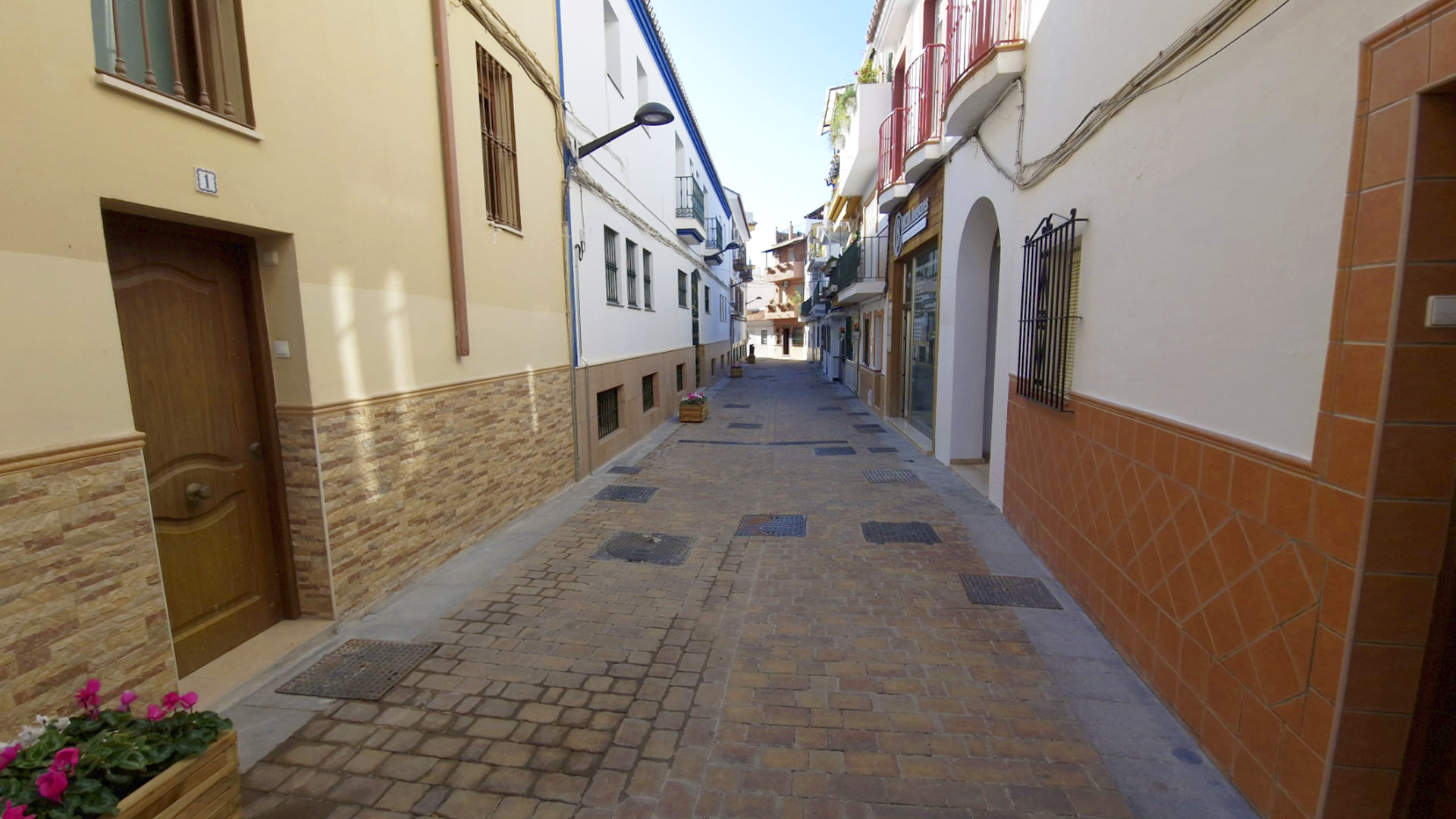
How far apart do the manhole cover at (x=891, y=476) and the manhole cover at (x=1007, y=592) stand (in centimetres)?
308

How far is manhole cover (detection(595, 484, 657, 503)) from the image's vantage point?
707 centimetres

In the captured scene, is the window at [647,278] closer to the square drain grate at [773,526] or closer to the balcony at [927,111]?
the balcony at [927,111]

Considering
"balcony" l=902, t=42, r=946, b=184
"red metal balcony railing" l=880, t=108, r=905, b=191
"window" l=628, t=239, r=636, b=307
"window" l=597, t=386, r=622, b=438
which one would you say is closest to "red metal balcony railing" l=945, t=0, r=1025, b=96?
"balcony" l=902, t=42, r=946, b=184

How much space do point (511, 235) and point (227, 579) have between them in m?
3.95

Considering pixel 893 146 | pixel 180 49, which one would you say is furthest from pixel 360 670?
pixel 893 146

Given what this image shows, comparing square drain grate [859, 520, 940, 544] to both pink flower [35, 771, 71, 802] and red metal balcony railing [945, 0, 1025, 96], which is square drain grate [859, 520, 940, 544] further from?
pink flower [35, 771, 71, 802]

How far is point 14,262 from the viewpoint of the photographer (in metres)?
2.26

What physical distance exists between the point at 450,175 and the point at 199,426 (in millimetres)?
2725

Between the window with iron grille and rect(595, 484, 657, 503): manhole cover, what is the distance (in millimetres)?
4231

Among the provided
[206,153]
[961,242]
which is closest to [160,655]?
[206,153]

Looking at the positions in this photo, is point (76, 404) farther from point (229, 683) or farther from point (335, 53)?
point (335, 53)

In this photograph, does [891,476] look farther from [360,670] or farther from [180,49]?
[180,49]

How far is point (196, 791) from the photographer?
6.68 feet

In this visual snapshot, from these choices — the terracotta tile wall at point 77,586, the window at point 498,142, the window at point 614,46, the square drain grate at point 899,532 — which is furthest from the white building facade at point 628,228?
the terracotta tile wall at point 77,586
